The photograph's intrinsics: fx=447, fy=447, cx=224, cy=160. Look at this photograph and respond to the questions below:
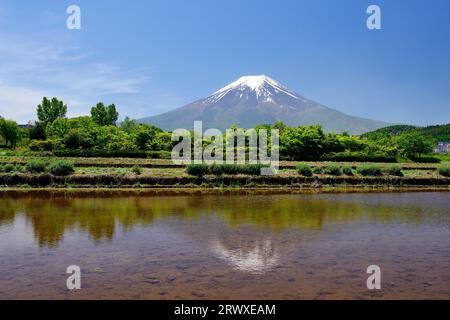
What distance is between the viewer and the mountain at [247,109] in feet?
509

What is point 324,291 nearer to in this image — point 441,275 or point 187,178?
point 441,275

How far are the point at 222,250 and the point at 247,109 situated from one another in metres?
155

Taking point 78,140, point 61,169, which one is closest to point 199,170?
point 61,169

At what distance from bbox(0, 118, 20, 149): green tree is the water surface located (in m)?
44.7

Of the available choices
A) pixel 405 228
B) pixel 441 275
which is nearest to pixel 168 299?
pixel 441 275

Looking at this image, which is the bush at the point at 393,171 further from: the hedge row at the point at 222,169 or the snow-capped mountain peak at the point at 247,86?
the snow-capped mountain peak at the point at 247,86

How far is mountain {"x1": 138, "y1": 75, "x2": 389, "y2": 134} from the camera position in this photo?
155 metres

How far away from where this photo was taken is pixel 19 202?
19766 millimetres

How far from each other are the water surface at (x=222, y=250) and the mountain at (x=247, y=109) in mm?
128996

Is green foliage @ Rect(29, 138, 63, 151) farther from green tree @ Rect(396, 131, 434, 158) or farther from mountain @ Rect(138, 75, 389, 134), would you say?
mountain @ Rect(138, 75, 389, 134)

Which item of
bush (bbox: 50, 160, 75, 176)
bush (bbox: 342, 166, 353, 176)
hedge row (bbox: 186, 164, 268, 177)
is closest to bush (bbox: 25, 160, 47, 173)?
bush (bbox: 50, 160, 75, 176)

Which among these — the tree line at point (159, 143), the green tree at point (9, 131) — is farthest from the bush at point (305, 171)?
the green tree at point (9, 131)

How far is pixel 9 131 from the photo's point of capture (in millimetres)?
59344

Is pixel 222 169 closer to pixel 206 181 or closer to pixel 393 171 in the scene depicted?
pixel 206 181
